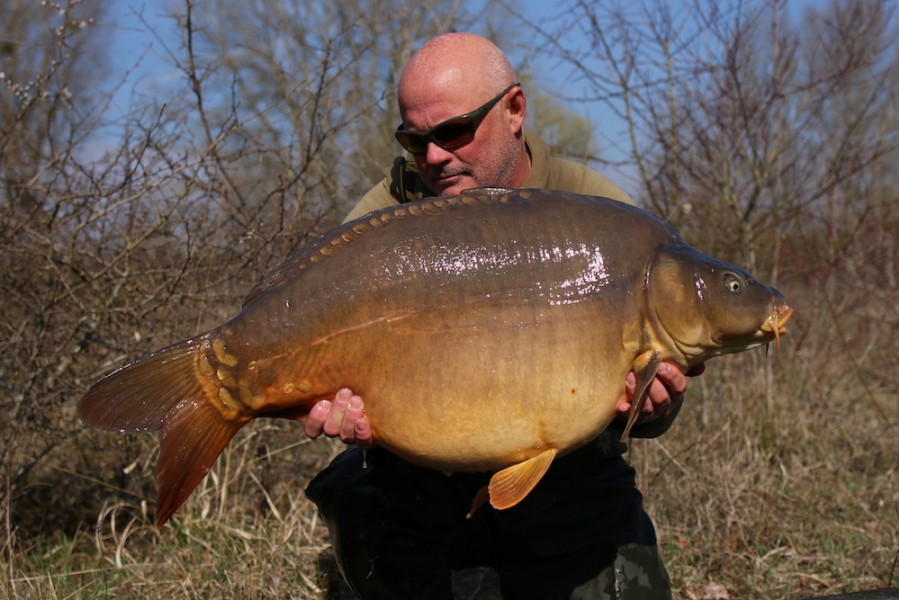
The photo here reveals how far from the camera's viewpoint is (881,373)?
6129mm

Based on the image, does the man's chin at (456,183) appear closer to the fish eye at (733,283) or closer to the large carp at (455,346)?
the large carp at (455,346)

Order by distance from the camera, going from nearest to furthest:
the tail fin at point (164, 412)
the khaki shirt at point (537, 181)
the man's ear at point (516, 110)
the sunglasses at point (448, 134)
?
the tail fin at point (164, 412) < the sunglasses at point (448, 134) < the man's ear at point (516, 110) < the khaki shirt at point (537, 181)

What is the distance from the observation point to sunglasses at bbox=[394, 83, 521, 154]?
2514mm

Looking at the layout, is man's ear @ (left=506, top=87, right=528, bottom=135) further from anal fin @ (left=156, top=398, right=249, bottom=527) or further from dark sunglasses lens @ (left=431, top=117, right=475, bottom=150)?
anal fin @ (left=156, top=398, right=249, bottom=527)

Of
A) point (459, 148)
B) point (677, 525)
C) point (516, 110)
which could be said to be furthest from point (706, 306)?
point (677, 525)

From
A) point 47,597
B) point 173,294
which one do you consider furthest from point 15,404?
point 47,597

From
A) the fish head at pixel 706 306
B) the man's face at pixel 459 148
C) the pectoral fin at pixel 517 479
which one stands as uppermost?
the man's face at pixel 459 148

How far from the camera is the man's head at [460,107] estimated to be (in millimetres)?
2584

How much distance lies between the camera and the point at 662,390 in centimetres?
208

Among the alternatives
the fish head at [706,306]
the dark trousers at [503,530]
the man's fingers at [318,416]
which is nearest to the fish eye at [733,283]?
the fish head at [706,306]

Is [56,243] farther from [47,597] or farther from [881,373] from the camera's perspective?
[881,373]

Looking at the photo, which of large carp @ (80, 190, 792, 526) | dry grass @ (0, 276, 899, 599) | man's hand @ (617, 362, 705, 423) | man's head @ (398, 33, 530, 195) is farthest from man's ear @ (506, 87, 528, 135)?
dry grass @ (0, 276, 899, 599)

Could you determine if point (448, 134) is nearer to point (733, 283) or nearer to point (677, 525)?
point (733, 283)

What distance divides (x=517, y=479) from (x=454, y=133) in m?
1.02
